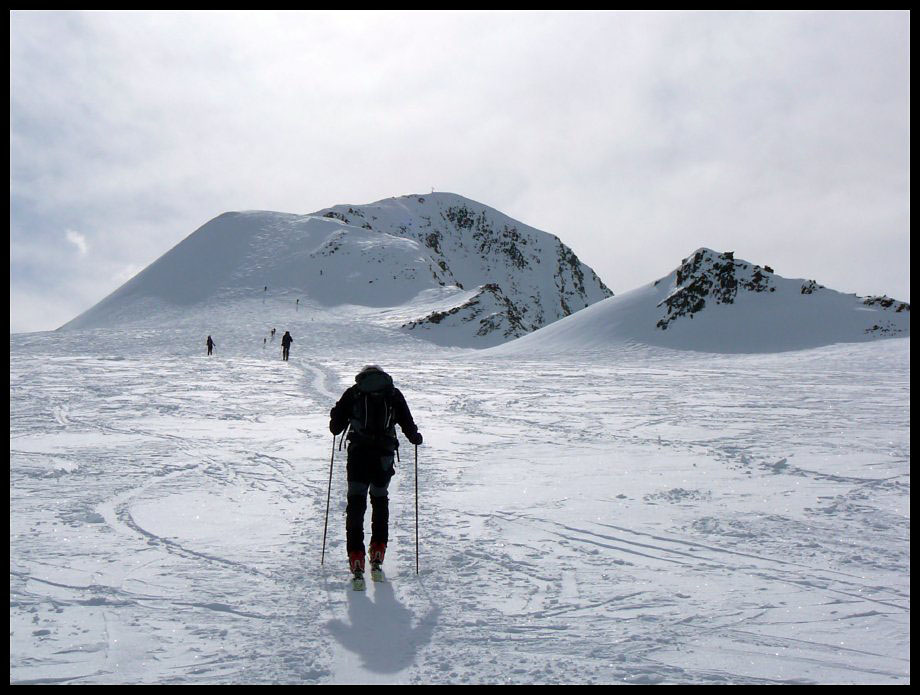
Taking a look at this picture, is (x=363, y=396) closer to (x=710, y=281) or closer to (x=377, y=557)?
(x=377, y=557)

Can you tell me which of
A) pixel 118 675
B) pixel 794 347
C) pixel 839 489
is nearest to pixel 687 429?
pixel 839 489

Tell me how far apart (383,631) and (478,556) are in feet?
4.96

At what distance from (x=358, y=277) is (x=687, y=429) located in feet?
235

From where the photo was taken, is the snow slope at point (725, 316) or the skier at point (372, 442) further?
the snow slope at point (725, 316)

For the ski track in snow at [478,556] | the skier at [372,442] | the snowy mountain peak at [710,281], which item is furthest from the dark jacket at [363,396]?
the snowy mountain peak at [710,281]

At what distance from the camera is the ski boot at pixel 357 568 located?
15.2ft

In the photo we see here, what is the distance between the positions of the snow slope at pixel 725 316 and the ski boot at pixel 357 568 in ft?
123

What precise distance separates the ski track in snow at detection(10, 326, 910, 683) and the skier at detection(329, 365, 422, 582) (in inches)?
20.0

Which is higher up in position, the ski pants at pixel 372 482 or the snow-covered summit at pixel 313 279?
the snow-covered summit at pixel 313 279

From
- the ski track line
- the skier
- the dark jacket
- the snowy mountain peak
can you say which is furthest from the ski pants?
the snowy mountain peak

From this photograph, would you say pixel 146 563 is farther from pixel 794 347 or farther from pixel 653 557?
pixel 794 347

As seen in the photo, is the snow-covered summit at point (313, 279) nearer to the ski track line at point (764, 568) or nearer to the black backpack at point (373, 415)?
the ski track line at point (764, 568)

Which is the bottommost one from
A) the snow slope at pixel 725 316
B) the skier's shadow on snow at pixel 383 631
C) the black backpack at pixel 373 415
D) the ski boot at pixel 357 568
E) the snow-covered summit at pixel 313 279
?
the skier's shadow on snow at pixel 383 631

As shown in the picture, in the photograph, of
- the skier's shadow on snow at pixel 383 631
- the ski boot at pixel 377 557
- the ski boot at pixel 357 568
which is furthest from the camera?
the ski boot at pixel 377 557
